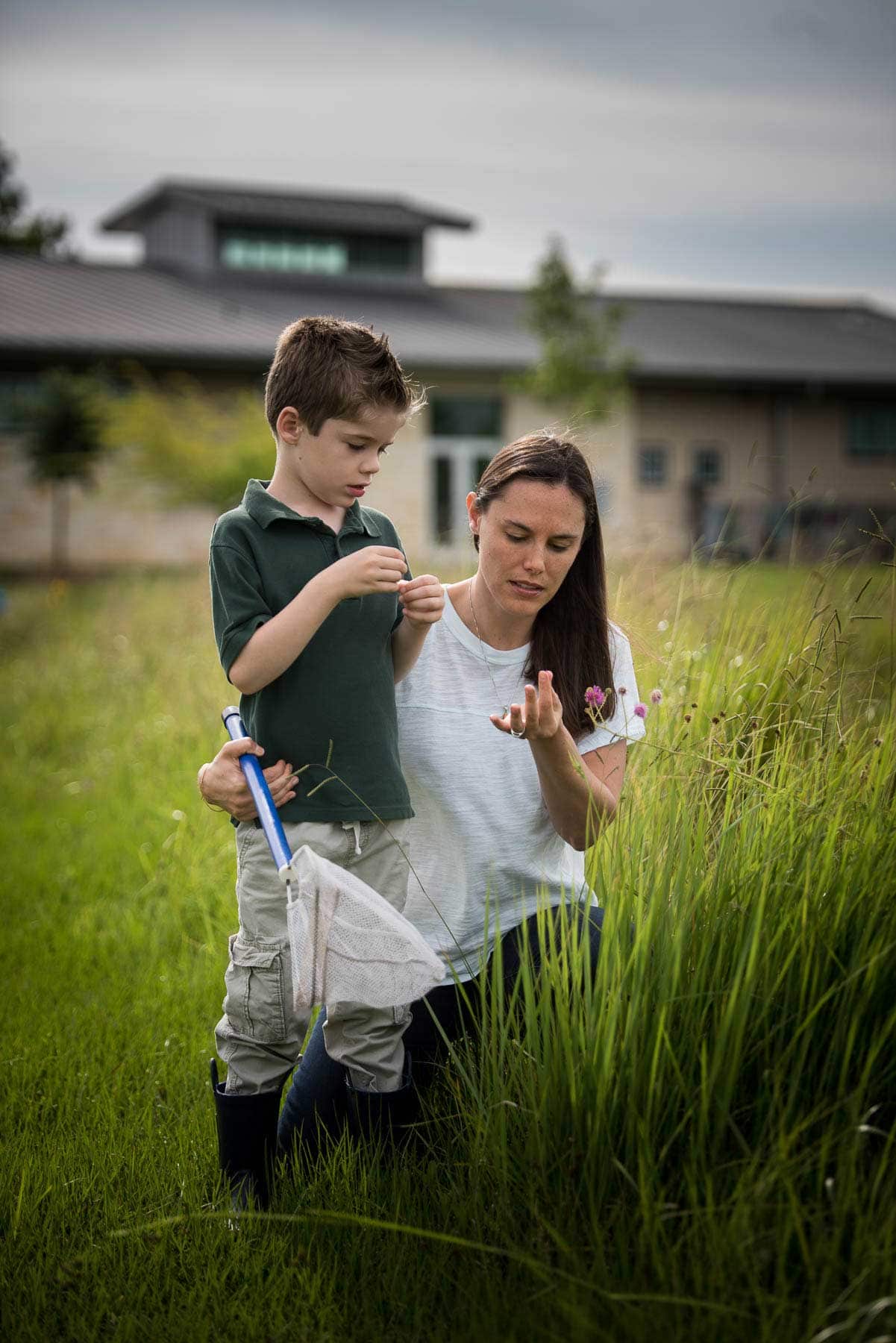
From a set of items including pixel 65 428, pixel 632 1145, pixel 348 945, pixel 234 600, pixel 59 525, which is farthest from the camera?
pixel 59 525

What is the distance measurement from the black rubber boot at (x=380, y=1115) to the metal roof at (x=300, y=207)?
86.1 feet

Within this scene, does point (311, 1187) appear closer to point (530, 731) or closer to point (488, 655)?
point (530, 731)

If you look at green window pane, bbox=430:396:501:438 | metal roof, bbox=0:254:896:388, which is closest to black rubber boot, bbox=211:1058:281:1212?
metal roof, bbox=0:254:896:388

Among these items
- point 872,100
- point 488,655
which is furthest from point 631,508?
point 488,655

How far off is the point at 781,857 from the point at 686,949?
23 centimetres

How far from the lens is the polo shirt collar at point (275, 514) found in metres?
2.34

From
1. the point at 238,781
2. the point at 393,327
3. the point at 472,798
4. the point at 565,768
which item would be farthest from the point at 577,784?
the point at 393,327

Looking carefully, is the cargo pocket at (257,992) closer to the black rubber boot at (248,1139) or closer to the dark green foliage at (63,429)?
the black rubber boot at (248,1139)

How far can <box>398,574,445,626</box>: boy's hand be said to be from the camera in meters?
2.29

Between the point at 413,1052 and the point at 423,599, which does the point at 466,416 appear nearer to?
the point at 413,1052

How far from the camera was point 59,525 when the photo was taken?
21.8 meters

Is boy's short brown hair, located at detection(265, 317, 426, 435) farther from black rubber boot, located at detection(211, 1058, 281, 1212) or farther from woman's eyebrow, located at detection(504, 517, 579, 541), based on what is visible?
black rubber boot, located at detection(211, 1058, 281, 1212)

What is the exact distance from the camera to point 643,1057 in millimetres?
1881

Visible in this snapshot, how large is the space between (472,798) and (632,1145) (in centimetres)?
94
